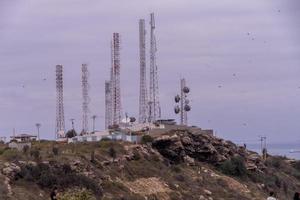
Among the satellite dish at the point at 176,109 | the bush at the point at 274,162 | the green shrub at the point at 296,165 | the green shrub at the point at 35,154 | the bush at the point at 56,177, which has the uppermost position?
the satellite dish at the point at 176,109

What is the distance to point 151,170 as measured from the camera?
244ft

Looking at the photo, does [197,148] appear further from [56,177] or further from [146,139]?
[56,177]

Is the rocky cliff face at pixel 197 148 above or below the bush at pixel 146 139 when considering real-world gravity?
below

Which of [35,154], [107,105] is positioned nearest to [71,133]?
[107,105]

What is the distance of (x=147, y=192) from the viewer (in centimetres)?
6744

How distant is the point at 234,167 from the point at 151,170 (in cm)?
1588

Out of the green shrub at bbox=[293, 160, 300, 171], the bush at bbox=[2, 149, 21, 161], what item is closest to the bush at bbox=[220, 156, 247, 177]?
the green shrub at bbox=[293, 160, 300, 171]

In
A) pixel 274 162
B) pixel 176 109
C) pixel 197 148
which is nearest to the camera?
pixel 197 148

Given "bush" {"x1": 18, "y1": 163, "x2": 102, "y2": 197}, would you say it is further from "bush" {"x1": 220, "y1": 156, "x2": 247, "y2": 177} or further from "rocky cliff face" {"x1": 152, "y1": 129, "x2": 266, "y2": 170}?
"bush" {"x1": 220, "y1": 156, "x2": 247, "y2": 177}

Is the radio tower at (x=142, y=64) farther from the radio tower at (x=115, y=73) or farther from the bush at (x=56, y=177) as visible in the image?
the bush at (x=56, y=177)

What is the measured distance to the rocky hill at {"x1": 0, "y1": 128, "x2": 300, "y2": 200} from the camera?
5756cm

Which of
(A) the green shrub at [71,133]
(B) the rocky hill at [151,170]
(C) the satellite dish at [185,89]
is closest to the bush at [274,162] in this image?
(B) the rocky hill at [151,170]

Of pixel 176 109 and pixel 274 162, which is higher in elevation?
pixel 176 109

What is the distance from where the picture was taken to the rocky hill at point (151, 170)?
57562 mm
